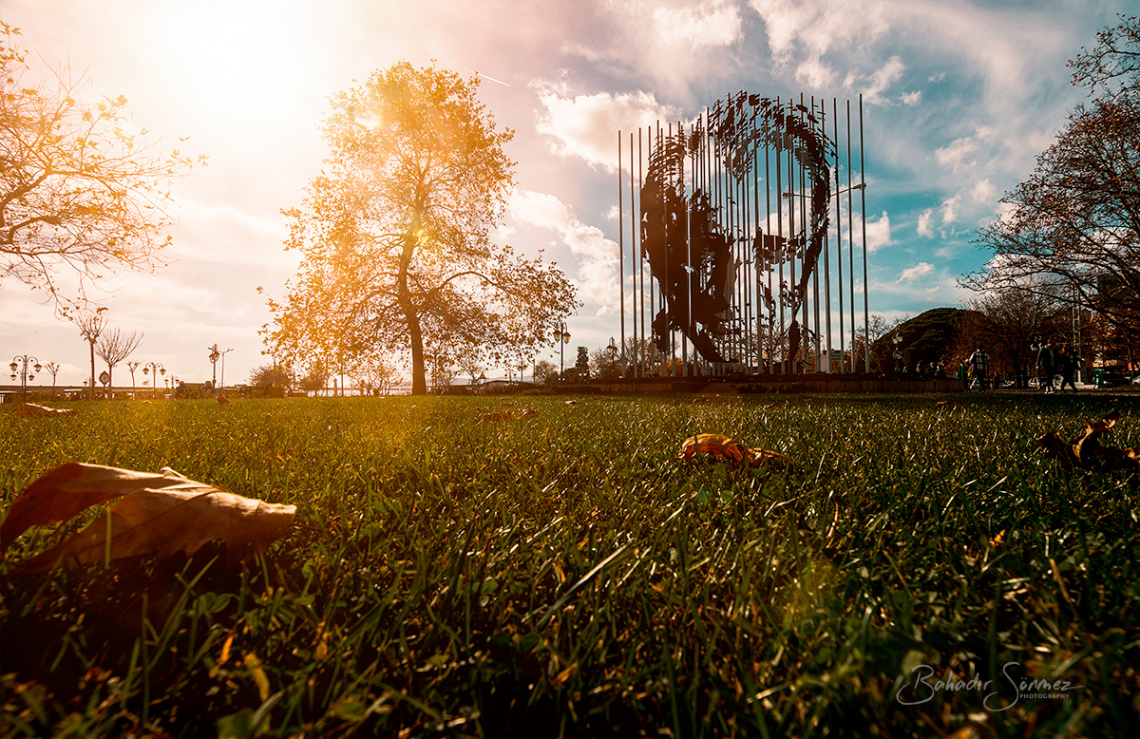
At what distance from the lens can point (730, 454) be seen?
2.14 meters

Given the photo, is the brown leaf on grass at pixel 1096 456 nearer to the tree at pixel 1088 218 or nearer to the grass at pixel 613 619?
the grass at pixel 613 619

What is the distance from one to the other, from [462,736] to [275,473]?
5.79 ft

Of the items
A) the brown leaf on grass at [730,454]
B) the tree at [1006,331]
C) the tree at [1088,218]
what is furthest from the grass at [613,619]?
the tree at [1006,331]

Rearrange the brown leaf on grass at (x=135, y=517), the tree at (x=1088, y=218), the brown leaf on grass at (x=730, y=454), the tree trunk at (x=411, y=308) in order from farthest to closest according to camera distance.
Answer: the tree trunk at (x=411, y=308)
the tree at (x=1088, y=218)
the brown leaf on grass at (x=730, y=454)
the brown leaf on grass at (x=135, y=517)

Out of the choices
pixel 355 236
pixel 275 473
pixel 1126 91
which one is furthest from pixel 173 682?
pixel 355 236

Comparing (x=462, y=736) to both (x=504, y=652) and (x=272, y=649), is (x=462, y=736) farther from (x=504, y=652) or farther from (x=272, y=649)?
(x=272, y=649)

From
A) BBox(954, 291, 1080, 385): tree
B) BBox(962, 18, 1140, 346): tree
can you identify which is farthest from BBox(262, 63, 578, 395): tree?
BBox(954, 291, 1080, 385): tree

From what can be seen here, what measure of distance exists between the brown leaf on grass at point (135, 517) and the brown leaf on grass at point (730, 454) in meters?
1.67

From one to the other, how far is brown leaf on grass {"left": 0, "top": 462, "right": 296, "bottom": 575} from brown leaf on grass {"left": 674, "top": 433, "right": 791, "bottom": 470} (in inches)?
65.6

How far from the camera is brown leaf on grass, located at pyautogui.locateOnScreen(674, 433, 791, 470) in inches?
81.2

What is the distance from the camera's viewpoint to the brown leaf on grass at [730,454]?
2.06 m
